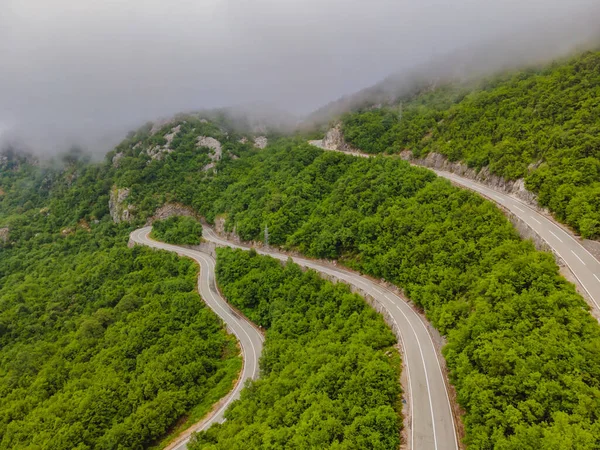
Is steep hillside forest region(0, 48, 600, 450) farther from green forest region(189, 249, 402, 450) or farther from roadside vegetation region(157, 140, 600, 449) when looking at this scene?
green forest region(189, 249, 402, 450)

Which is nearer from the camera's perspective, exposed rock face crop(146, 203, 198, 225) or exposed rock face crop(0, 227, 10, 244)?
exposed rock face crop(146, 203, 198, 225)

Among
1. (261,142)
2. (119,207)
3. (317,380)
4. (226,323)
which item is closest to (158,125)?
(261,142)

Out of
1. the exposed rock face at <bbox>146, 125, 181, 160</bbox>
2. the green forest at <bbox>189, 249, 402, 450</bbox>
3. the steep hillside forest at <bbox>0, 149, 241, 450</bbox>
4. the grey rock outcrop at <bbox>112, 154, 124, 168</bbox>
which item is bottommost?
the steep hillside forest at <bbox>0, 149, 241, 450</bbox>

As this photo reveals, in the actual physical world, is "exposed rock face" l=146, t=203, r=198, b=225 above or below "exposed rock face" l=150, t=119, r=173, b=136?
below

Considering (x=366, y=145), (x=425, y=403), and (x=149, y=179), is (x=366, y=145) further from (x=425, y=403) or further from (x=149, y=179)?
(x=149, y=179)

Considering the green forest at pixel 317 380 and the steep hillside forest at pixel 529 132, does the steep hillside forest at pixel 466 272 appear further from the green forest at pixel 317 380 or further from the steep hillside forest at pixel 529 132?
the steep hillside forest at pixel 529 132

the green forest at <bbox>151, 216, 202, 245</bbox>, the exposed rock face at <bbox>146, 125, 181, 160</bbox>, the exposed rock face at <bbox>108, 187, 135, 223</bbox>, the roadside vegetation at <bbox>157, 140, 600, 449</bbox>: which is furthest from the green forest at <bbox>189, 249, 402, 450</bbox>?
the exposed rock face at <bbox>146, 125, 181, 160</bbox>

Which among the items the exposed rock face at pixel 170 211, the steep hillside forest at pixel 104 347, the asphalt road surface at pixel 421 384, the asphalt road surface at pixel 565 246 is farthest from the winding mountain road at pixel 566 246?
the exposed rock face at pixel 170 211

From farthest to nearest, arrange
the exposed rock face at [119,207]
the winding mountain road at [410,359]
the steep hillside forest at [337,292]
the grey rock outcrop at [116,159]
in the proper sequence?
the grey rock outcrop at [116,159] → the exposed rock face at [119,207] → the winding mountain road at [410,359] → the steep hillside forest at [337,292]
